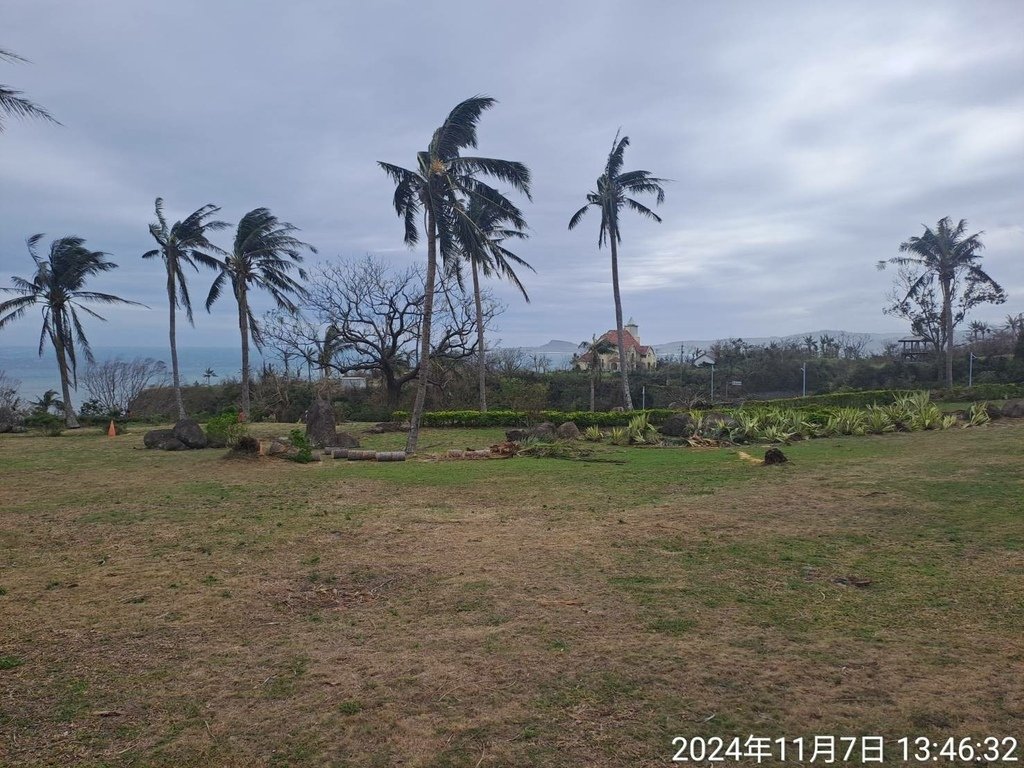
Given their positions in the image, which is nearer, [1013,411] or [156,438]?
[156,438]

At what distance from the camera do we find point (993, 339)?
115 ft

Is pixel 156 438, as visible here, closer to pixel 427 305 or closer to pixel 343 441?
pixel 343 441

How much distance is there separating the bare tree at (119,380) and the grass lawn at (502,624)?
100 feet

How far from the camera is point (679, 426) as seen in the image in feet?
50.0

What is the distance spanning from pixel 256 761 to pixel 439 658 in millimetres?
1045

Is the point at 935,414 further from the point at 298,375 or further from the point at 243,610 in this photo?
the point at 298,375

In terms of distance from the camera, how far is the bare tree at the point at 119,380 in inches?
1357

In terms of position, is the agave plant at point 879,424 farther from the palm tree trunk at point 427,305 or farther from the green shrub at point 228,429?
the green shrub at point 228,429

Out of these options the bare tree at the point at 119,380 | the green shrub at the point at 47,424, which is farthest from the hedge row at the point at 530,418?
the bare tree at the point at 119,380

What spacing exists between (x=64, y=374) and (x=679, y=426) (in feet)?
62.7

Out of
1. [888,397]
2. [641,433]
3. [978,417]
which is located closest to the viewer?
[641,433]

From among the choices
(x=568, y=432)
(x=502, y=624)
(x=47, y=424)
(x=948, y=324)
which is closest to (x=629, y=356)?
(x=948, y=324)

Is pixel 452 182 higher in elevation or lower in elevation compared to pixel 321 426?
higher

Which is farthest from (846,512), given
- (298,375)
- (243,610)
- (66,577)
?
(298,375)
